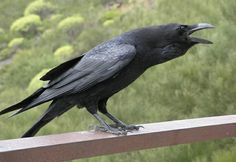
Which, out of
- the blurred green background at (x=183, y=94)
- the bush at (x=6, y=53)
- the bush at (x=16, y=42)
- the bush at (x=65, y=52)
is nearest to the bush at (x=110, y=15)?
the bush at (x=65, y=52)

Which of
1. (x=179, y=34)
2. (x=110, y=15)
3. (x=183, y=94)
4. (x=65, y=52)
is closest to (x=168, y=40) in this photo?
(x=179, y=34)

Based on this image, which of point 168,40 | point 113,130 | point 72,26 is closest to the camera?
point 113,130

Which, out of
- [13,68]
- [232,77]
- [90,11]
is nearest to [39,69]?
[13,68]

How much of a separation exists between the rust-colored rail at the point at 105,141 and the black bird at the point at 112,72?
194 millimetres

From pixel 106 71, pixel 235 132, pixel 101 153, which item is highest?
pixel 106 71

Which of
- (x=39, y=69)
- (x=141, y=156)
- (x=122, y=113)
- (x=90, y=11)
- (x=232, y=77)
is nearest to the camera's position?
(x=141, y=156)

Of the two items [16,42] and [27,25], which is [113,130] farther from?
[27,25]

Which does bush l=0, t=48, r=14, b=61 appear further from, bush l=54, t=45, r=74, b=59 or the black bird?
the black bird

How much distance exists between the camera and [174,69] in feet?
19.7

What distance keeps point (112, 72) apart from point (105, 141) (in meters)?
0.45

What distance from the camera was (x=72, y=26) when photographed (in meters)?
17.7

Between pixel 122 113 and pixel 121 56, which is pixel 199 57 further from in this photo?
pixel 121 56

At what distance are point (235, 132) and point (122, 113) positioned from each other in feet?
10.5

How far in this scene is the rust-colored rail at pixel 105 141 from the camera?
2.07m
